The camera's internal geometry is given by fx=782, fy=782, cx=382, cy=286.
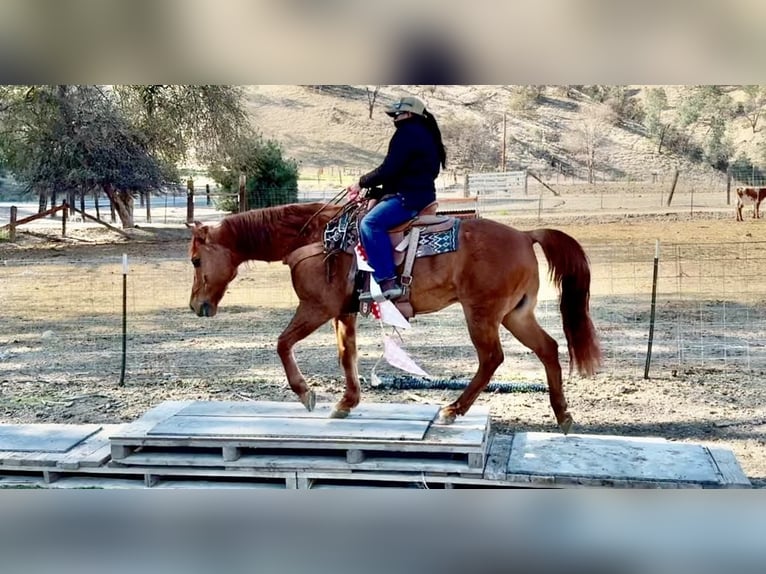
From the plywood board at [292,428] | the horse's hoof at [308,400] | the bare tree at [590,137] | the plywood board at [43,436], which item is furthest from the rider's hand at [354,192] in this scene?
the plywood board at [43,436]

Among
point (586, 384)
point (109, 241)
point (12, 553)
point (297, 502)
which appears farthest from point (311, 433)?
point (109, 241)

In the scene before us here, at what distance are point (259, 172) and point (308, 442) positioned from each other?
2.22 metres

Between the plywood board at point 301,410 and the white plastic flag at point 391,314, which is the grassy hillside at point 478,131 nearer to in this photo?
the white plastic flag at point 391,314

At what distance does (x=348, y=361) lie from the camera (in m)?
4.55

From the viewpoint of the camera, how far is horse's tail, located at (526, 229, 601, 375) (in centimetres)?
433

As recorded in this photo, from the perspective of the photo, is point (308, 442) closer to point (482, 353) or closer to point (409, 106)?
point (482, 353)

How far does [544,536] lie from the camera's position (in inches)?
157

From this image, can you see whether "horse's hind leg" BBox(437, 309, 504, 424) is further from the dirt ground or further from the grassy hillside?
the grassy hillside

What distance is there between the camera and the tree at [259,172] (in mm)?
5395

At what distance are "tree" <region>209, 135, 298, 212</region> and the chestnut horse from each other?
883mm

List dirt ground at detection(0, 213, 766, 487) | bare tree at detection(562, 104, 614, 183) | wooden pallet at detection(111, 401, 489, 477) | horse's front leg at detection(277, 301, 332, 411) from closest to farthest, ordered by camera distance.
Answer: wooden pallet at detection(111, 401, 489, 477)
horse's front leg at detection(277, 301, 332, 411)
dirt ground at detection(0, 213, 766, 487)
bare tree at detection(562, 104, 614, 183)

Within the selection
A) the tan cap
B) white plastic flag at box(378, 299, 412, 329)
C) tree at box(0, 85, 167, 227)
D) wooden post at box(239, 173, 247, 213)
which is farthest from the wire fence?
the tan cap
